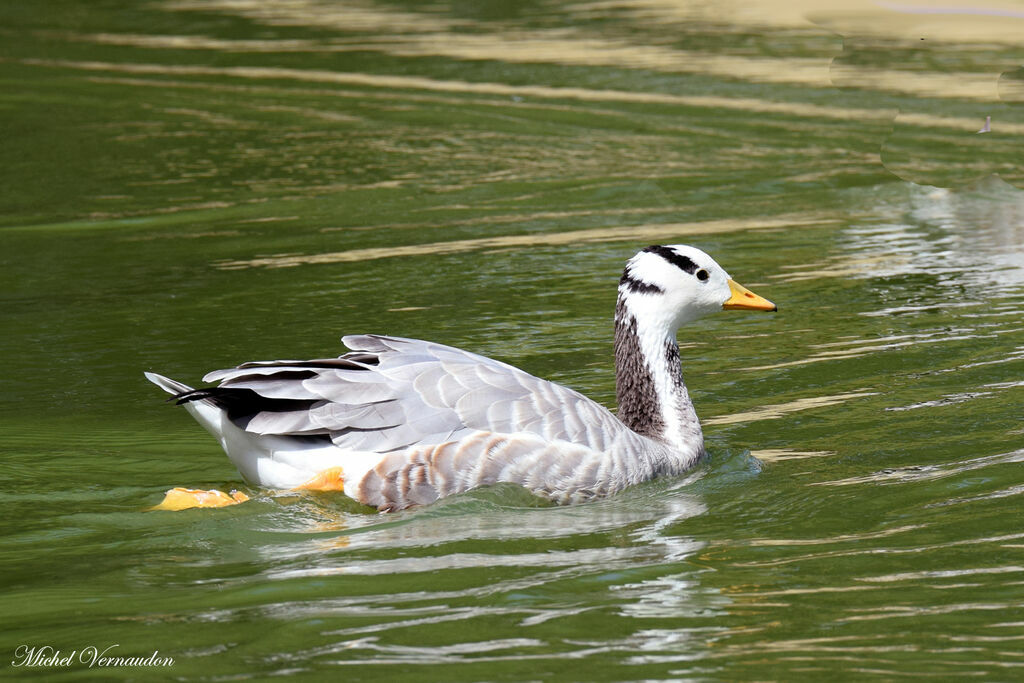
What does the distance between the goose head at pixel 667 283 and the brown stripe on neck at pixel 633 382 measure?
0.09m

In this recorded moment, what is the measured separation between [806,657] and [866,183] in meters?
11.1

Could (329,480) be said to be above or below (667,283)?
below

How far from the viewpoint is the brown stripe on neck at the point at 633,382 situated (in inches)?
335

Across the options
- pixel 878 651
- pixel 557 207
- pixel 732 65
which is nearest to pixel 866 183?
pixel 557 207

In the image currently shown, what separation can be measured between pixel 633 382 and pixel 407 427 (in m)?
1.63

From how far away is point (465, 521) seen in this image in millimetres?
7250

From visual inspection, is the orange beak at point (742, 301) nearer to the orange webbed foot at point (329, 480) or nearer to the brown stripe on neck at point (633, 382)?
the brown stripe on neck at point (633, 382)

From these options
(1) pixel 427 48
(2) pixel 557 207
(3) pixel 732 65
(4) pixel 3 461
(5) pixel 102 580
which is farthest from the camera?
(1) pixel 427 48

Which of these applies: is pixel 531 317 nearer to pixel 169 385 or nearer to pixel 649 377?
pixel 649 377

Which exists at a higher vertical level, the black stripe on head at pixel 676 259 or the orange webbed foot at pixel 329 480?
the black stripe on head at pixel 676 259

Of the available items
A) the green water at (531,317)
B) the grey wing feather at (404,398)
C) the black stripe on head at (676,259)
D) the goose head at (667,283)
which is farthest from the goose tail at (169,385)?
the black stripe on head at (676,259)

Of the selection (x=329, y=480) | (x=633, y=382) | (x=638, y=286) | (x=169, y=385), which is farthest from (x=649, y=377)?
(x=169, y=385)

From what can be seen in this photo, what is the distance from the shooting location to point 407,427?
A: 7539 mm

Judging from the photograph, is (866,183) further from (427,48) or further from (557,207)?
(427,48)
